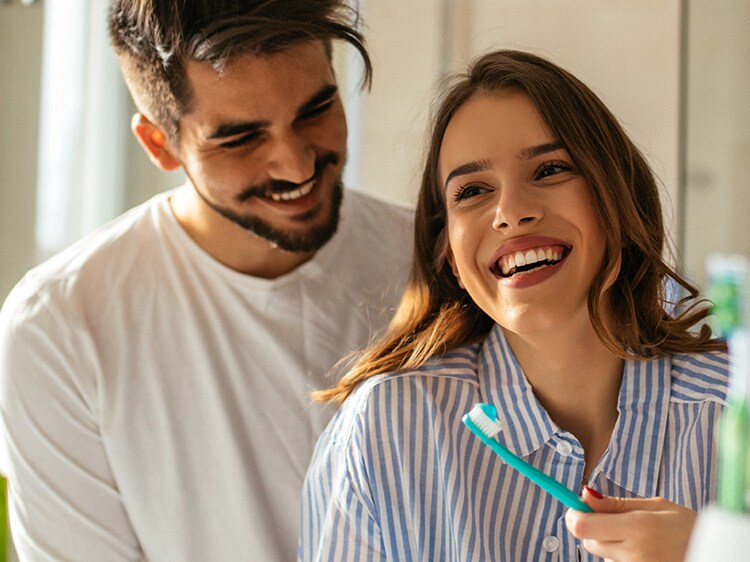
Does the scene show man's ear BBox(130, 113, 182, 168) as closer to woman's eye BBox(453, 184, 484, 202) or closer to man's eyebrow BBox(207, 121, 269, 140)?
man's eyebrow BBox(207, 121, 269, 140)

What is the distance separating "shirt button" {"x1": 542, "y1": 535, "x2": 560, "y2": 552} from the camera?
1.09 meters

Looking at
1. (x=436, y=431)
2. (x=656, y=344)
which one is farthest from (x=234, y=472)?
(x=656, y=344)

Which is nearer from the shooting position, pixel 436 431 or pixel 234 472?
pixel 436 431

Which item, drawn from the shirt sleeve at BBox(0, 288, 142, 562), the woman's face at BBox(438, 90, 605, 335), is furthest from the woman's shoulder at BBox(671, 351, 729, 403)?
the shirt sleeve at BBox(0, 288, 142, 562)

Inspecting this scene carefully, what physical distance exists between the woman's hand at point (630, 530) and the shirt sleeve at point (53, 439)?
82 cm

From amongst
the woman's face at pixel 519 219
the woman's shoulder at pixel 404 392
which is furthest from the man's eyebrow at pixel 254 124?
the woman's shoulder at pixel 404 392

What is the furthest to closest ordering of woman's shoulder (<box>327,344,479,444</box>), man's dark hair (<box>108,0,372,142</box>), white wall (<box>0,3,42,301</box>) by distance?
white wall (<box>0,3,42,301</box>)
man's dark hair (<box>108,0,372,142</box>)
woman's shoulder (<box>327,344,479,444</box>)

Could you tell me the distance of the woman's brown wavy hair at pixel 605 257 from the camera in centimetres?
112

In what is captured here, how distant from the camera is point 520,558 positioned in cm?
110

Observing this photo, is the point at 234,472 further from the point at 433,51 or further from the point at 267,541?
the point at 433,51

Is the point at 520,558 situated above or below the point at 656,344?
below

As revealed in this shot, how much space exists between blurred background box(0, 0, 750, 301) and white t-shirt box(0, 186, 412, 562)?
51 cm

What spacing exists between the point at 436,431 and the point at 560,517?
0.17m

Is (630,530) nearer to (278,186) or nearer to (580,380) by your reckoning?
(580,380)
